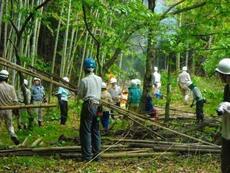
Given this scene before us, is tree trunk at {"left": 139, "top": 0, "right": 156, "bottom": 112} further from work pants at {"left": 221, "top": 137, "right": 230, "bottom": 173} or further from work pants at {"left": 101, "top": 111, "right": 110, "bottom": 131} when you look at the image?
work pants at {"left": 221, "top": 137, "right": 230, "bottom": 173}

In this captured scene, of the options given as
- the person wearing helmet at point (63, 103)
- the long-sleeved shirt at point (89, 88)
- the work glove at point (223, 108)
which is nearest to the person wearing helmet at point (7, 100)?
the long-sleeved shirt at point (89, 88)

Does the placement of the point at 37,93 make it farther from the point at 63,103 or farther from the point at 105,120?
the point at 105,120

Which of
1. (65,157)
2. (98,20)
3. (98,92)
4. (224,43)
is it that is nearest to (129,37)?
(98,20)

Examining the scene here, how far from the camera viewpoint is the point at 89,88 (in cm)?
981

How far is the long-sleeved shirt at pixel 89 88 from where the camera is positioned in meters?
9.80

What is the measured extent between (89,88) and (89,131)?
872mm

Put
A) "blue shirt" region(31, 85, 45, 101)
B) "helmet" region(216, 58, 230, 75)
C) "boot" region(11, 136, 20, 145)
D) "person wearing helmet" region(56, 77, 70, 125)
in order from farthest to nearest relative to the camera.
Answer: "person wearing helmet" region(56, 77, 70, 125) → "blue shirt" region(31, 85, 45, 101) → "boot" region(11, 136, 20, 145) → "helmet" region(216, 58, 230, 75)

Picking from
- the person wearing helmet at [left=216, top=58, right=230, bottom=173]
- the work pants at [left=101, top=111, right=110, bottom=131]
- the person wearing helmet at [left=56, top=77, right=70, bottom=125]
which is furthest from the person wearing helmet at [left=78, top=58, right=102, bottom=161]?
the person wearing helmet at [left=56, top=77, right=70, bottom=125]

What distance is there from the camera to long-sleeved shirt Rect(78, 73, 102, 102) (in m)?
9.80

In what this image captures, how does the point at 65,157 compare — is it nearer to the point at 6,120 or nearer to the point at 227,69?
the point at 6,120

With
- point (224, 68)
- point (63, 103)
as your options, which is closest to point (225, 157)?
point (224, 68)

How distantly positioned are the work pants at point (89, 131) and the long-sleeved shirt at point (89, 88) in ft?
0.42

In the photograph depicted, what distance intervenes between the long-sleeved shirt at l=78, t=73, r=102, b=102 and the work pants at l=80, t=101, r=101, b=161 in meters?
0.13

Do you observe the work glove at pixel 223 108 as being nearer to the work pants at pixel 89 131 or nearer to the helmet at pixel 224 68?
the helmet at pixel 224 68
